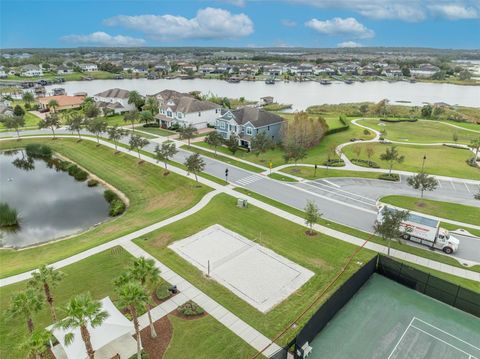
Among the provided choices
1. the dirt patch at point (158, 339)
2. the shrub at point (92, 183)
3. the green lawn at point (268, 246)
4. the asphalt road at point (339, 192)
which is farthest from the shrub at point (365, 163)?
the shrub at point (92, 183)

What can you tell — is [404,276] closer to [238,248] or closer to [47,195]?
[238,248]

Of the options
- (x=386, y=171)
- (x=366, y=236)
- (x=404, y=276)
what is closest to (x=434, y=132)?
(x=386, y=171)

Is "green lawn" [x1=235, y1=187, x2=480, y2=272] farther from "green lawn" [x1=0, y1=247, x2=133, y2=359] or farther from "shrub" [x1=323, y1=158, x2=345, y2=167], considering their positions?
"green lawn" [x1=0, y1=247, x2=133, y2=359]

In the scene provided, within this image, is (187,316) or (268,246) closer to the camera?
(187,316)

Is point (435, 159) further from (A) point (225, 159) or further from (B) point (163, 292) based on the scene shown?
(B) point (163, 292)

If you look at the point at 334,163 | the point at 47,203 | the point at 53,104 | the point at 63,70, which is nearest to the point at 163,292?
the point at 47,203

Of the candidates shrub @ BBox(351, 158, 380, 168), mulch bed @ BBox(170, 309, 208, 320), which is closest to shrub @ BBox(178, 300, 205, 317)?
mulch bed @ BBox(170, 309, 208, 320)
